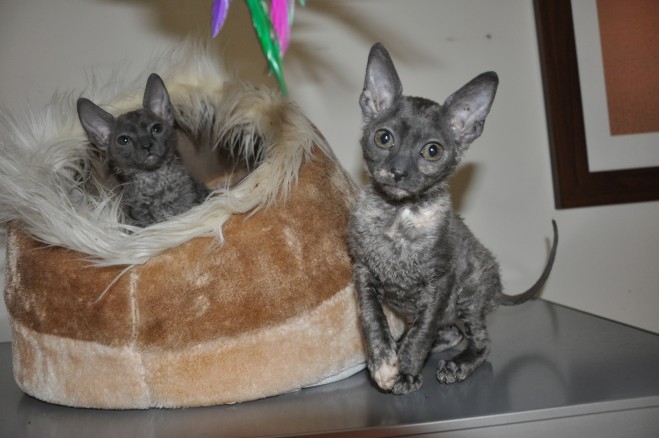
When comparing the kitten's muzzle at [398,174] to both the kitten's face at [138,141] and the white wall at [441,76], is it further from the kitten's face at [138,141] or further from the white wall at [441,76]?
the white wall at [441,76]

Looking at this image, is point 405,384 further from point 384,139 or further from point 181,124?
point 181,124

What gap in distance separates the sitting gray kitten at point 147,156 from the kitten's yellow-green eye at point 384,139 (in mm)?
697

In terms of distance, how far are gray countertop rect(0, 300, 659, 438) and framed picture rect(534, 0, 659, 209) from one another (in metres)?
0.73

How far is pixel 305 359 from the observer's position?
4.31 ft

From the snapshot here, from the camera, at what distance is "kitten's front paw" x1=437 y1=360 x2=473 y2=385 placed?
1.34m

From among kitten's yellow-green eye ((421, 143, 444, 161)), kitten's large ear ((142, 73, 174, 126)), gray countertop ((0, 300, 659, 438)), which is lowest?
gray countertop ((0, 300, 659, 438))

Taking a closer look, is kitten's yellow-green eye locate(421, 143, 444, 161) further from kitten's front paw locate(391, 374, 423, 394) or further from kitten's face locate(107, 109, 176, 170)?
kitten's face locate(107, 109, 176, 170)

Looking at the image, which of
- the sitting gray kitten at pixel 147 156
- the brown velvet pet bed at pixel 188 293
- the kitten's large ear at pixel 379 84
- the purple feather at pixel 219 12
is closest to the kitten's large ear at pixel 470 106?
the kitten's large ear at pixel 379 84

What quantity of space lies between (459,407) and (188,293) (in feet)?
1.96

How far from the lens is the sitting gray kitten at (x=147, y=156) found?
5.40 ft

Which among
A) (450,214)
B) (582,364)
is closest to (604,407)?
(582,364)

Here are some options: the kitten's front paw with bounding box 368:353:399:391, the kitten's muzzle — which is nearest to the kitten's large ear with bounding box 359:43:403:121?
the kitten's muzzle

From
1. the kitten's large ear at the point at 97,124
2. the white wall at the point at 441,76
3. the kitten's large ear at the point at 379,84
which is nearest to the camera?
the kitten's large ear at the point at 379,84

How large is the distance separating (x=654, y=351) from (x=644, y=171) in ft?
3.18
